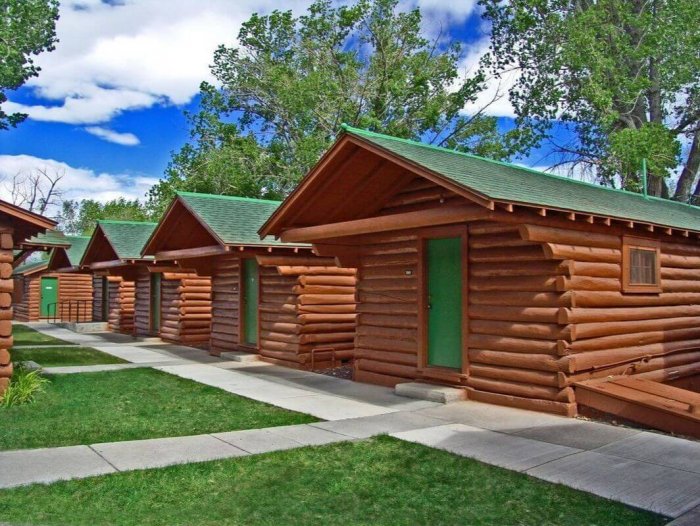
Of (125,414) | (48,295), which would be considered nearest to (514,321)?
(125,414)

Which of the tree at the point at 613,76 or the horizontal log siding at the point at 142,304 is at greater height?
the tree at the point at 613,76

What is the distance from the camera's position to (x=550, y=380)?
8727 millimetres

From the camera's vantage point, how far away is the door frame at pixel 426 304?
32.5ft

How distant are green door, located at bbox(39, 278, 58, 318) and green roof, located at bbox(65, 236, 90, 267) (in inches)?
83.2

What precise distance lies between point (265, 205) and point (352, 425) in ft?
38.5

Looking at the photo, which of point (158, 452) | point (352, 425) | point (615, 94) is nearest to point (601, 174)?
point (615, 94)

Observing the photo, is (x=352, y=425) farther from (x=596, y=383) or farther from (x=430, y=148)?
(x=430, y=148)

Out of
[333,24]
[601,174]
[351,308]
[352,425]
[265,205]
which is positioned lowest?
[352,425]

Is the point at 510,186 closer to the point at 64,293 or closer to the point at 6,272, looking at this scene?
the point at 6,272

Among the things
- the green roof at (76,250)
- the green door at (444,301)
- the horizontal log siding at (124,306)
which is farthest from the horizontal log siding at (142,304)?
the green door at (444,301)

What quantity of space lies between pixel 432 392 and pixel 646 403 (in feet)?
10.3

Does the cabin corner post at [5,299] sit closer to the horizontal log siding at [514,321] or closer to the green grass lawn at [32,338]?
the horizontal log siding at [514,321]

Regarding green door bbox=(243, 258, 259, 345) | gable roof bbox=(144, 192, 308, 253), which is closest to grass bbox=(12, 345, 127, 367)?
green door bbox=(243, 258, 259, 345)

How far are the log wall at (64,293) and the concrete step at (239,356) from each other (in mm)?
19228
